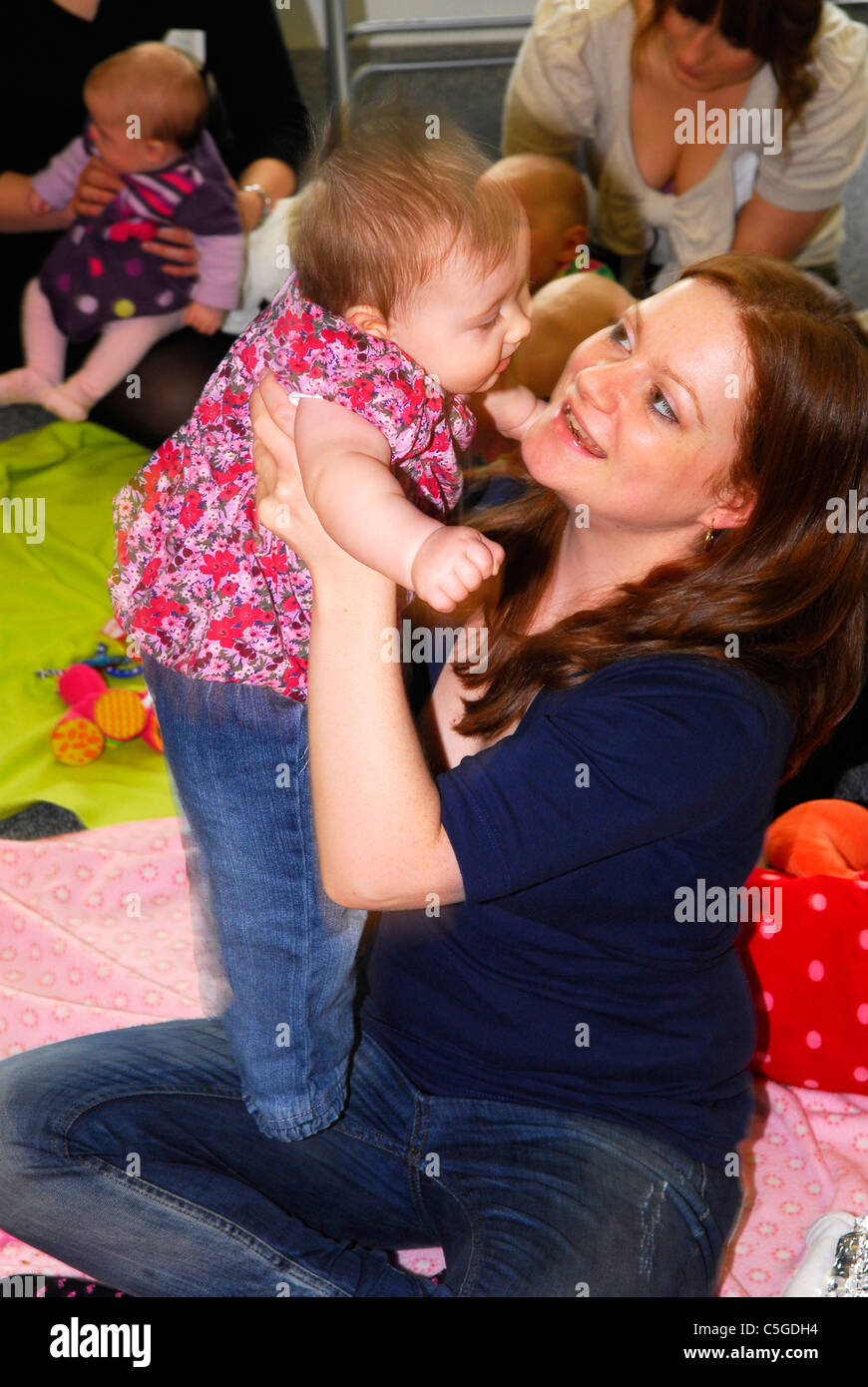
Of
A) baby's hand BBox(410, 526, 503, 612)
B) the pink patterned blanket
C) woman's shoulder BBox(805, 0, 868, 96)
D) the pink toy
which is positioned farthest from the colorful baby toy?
woman's shoulder BBox(805, 0, 868, 96)

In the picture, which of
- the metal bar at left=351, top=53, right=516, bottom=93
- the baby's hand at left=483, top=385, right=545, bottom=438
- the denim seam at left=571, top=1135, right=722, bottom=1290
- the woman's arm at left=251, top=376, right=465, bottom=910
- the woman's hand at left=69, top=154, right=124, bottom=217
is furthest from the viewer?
the metal bar at left=351, top=53, right=516, bottom=93

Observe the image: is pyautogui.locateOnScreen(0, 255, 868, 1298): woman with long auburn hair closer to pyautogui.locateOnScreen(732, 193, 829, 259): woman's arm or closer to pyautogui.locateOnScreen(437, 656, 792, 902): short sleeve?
pyautogui.locateOnScreen(437, 656, 792, 902): short sleeve

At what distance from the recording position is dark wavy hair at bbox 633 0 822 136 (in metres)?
2.20

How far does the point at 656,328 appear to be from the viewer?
0.97 m

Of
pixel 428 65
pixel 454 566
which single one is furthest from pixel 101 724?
pixel 428 65

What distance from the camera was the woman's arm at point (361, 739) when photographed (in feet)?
2.80

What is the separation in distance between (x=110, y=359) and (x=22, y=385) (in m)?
0.18

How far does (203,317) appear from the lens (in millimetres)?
2295

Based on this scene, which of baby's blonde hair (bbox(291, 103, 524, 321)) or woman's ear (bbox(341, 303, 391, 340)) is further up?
baby's blonde hair (bbox(291, 103, 524, 321))

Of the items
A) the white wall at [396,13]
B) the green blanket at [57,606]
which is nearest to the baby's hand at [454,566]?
the green blanket at [57,606]

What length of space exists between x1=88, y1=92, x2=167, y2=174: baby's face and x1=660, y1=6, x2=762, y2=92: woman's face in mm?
909

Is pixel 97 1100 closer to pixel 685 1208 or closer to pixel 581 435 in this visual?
pixel 685 1208
